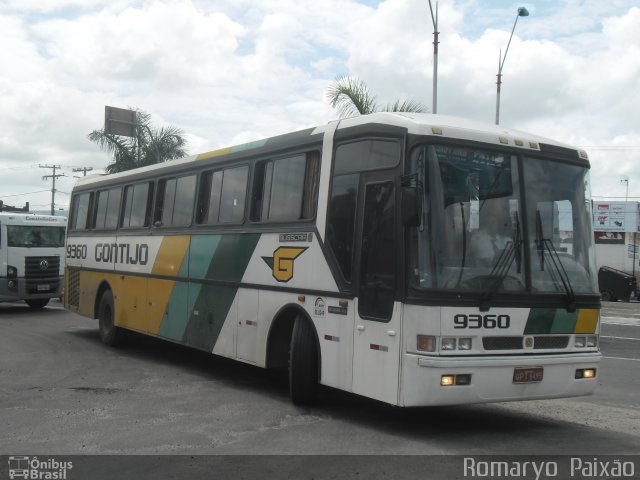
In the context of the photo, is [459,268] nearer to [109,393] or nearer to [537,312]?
[537,312]

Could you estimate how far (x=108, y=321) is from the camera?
1425 cm

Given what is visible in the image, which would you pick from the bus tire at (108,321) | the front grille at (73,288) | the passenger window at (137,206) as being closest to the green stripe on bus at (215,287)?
Answer: the passenger window at (137,206)

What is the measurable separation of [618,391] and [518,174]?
4.47 metres

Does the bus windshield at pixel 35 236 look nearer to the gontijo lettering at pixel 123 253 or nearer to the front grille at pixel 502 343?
the gontijo lettering at pixel 123 253

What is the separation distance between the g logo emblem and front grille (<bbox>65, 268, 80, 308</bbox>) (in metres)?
7.94

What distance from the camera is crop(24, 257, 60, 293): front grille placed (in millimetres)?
21047

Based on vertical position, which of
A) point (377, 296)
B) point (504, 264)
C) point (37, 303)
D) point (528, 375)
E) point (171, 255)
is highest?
point (171, 255)

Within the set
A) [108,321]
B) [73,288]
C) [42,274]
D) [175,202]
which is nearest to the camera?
[175,202]

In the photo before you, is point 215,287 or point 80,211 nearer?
point 215,287

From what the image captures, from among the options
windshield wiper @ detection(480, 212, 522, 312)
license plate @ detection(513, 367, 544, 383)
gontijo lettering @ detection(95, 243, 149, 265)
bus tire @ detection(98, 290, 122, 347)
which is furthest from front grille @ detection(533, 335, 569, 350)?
bus tire @ detection(98, 290, 122, 347)

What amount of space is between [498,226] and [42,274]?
17.2 m

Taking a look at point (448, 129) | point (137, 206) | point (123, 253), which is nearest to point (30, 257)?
point (123, 253)

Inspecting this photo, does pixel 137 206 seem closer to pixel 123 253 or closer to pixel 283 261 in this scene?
pixel 123 253

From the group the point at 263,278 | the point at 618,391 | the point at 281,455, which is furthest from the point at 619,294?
the point at 281,455
